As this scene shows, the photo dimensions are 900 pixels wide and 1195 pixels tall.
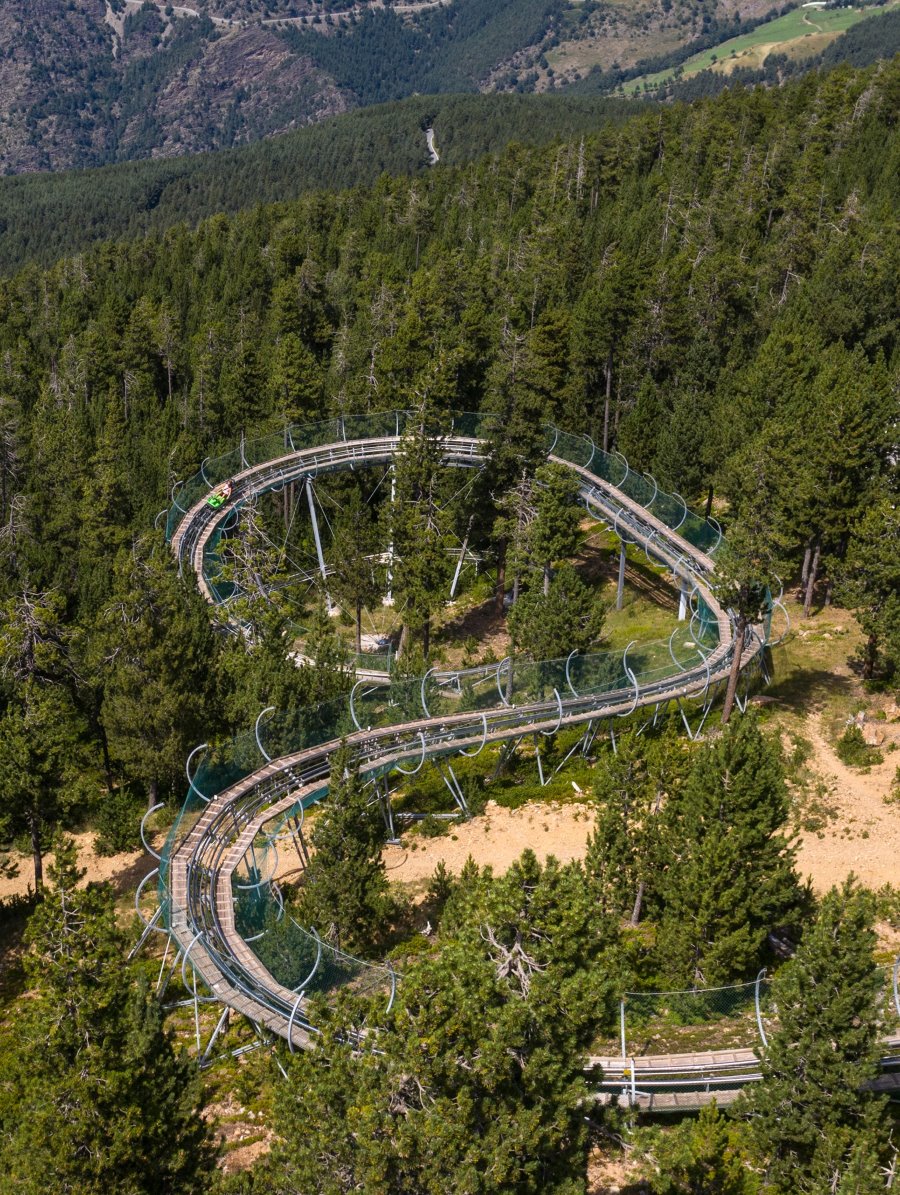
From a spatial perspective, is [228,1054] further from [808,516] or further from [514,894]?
[808,516]

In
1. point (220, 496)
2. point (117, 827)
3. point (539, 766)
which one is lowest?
point (117, 827)

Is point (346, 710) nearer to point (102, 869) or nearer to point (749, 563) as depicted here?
point (102, 869)

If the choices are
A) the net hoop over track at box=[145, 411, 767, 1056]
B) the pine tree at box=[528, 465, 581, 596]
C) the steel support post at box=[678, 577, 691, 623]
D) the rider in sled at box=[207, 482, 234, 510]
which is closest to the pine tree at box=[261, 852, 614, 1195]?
the net hoop over track at box=[145, 411, 767, 1056]

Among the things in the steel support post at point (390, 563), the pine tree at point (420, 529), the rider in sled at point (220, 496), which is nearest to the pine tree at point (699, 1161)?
the pine tree at point (420, 529)

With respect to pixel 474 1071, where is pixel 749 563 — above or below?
below

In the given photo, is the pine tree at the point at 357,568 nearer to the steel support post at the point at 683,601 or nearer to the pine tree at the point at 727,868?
the steel support post at the point at 683,601

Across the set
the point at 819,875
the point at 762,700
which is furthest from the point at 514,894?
the point at 762,700

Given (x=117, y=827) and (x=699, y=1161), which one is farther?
(x=117, y=827)

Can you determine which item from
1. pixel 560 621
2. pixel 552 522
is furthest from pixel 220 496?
pixel 560 621
